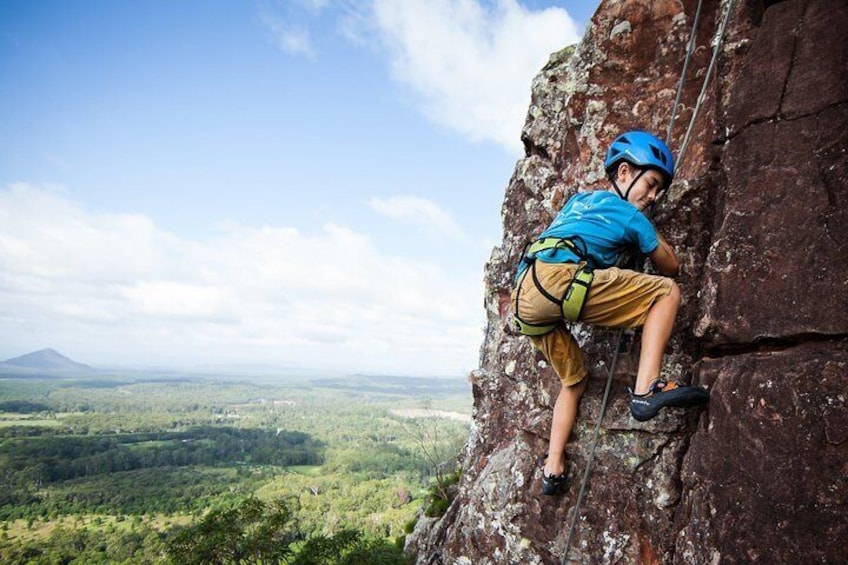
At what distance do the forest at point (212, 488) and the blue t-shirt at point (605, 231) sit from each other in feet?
44.8

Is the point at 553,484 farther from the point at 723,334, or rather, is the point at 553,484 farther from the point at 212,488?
the point at 212,488

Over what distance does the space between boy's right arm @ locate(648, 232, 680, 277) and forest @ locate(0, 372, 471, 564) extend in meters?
13.5

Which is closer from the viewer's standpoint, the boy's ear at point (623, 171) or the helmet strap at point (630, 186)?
the helmet strap at point (630, 186)

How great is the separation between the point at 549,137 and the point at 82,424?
666 feet

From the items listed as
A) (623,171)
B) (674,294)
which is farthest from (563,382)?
(623,171)

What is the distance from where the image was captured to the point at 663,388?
141 inches

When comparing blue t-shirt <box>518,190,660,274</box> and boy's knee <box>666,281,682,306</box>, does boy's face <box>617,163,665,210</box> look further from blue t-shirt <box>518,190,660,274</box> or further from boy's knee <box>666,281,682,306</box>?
boy's knee <box>666,281,682,306</box>

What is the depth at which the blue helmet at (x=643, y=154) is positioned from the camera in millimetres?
4211

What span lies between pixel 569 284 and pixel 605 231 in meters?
0.61

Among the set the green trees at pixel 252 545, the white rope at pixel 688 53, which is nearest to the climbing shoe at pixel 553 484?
the white rope at pixel 688 53

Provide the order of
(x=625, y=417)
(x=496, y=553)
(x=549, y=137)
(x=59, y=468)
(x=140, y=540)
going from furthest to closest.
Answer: (x=59, y=468) → (x=140, y=540) → (x=549, y=137) → (x=496, y=553) → (x=625, y=417)

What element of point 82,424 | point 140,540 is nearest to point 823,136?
point 140,540

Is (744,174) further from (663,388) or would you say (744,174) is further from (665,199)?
(663,388)

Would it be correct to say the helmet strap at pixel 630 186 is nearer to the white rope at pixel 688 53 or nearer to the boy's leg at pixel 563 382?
the white rope at pixel 688 53
